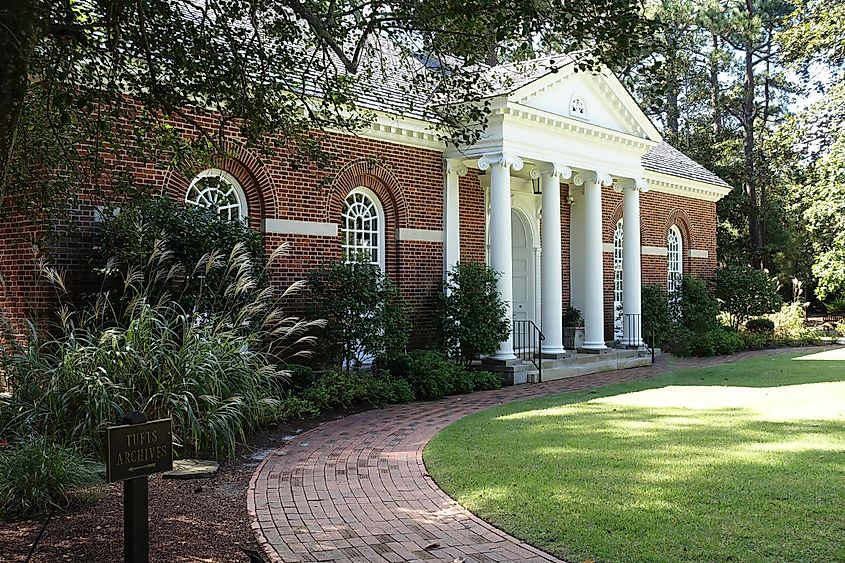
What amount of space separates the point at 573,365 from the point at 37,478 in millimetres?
13085

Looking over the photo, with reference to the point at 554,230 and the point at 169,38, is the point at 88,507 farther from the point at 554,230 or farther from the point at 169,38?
the point at 554,230

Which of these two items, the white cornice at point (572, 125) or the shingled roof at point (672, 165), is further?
the shingled roof at point (672, 165)

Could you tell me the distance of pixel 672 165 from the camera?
83.6ft

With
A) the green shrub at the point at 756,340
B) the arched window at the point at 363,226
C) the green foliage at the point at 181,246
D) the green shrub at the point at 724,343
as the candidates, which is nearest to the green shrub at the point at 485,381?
the arched window at the point at 363,226

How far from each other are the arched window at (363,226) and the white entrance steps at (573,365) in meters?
3.44

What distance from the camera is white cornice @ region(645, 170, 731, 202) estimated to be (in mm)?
24061

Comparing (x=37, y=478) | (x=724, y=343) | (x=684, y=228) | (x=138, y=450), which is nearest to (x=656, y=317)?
(x=724, y=343)

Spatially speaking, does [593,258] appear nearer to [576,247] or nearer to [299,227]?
[576,247]

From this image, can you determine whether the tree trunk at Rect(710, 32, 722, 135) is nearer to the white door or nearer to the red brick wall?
the red brick wall

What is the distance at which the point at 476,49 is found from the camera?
8133 millimetres

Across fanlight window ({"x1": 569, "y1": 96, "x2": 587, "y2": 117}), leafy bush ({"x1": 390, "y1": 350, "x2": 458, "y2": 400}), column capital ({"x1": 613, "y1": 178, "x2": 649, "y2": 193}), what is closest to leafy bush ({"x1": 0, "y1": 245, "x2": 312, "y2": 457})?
leafy bush ({"x1": 390, "y1": 350, "x2": 458, "y2": 400})

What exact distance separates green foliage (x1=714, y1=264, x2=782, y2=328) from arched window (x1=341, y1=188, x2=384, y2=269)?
15.2 meters

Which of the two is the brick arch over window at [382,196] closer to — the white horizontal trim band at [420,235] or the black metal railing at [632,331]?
the white horizontal trim band at [420,235]

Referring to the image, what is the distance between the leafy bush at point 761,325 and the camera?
26016 mm
